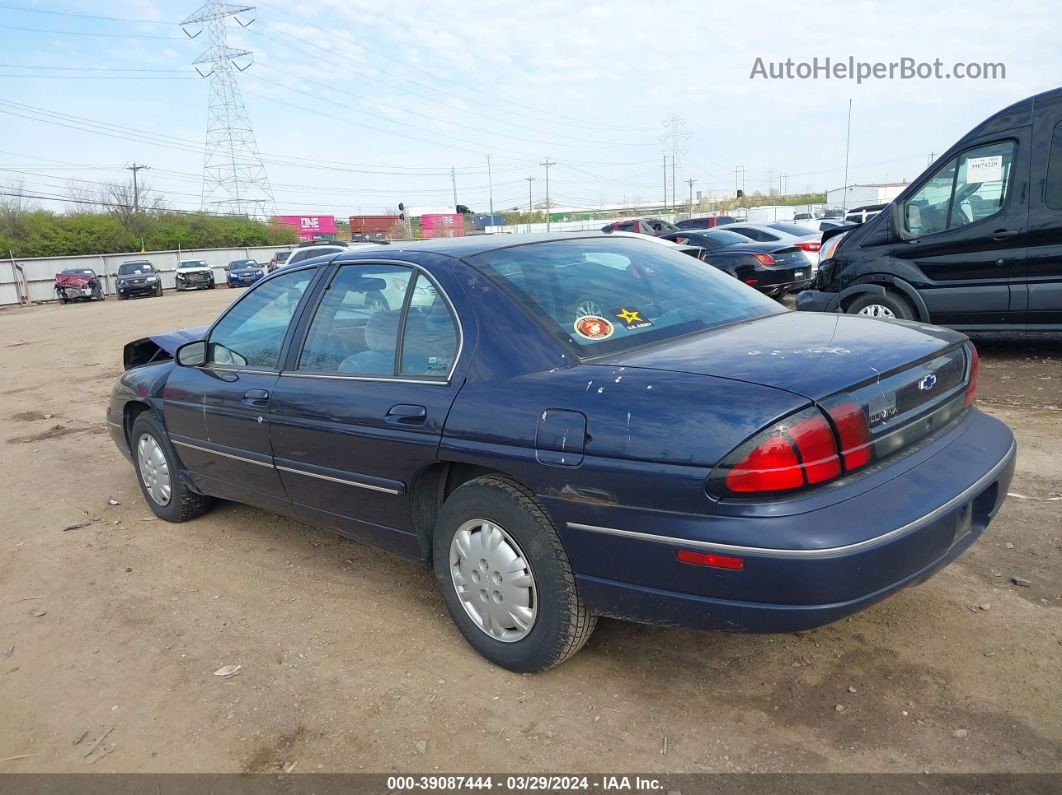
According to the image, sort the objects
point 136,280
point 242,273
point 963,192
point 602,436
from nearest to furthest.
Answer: point 602,436, point 963,192, point 136,280, point 242,273

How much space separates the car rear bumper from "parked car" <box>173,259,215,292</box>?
37.4 meters

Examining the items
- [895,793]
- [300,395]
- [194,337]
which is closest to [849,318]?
[895,793]

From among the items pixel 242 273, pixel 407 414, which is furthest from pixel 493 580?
pixel 242 273

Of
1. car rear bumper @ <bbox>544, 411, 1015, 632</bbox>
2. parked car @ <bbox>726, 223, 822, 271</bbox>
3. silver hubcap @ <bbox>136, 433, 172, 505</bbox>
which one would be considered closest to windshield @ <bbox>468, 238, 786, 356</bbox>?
car rear bumper @ <bbox>544, 411, 1015, 632</bbox>

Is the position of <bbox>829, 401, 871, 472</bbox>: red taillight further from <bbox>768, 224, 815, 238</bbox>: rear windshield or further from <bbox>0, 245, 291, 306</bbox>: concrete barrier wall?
<bbox>0, 245, 291, 306</bbox>: concrete barrier wall

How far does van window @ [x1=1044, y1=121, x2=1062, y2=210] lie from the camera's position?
6359mm

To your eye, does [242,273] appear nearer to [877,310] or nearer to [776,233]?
[776,233]

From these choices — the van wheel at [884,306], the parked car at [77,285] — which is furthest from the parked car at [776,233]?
the parked car at [77,285]

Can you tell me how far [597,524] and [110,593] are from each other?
2855 mm

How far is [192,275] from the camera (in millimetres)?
36094

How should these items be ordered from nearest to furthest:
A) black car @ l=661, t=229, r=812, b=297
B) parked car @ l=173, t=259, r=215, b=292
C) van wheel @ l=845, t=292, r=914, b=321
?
van wheel @ l=845, t=292, r=914, b=321
black car @ l=661, t=229, r=812, b=297
parked car @ l=173, t=259, r=215, b=292

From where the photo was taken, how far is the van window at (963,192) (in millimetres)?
6691

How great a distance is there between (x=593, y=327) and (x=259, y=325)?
6.70 ft

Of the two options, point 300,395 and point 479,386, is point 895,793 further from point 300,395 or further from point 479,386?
point 300,395
